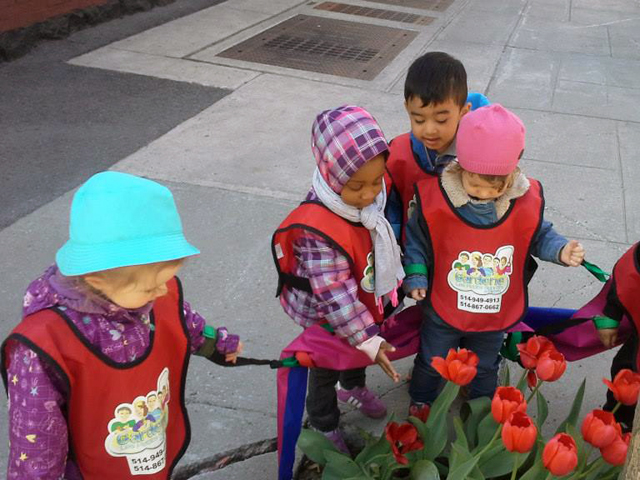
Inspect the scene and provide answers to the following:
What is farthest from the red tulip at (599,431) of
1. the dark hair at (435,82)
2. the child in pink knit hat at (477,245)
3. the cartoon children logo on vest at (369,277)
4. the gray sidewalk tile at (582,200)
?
the gray sidewalk tile at (582,200)

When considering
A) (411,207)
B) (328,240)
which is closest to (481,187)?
(411,207)

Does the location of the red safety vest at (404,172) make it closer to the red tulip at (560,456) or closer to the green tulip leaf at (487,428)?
the green tulip leaf at (487,428)

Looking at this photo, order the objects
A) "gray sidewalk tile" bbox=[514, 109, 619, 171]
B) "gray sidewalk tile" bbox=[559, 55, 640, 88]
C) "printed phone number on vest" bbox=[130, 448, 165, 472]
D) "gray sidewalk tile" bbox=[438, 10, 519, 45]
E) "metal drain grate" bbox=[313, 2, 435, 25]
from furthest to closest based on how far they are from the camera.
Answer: "metal drain grate" bbox=[313, 2, 435, 25] < "gray sidewalk tile" bbox=[438, 10, 519, 45] < "gray sidewalk tile" bbox=[559, 55, 640, 88] < "gray sidewalk tile" bbox=[514, 109, 619, 171] < "printed phone number on vest" bbox=[130, 448, 165, 472]

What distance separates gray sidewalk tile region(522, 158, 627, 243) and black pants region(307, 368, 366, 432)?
2238mm

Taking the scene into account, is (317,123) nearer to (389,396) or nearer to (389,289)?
(389,289)

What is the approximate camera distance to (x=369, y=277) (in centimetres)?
235

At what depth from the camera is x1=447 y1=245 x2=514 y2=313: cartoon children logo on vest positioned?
2396mm

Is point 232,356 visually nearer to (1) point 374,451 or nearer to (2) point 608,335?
(1) point 374,451

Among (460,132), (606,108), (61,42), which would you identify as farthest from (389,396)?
(61,42)

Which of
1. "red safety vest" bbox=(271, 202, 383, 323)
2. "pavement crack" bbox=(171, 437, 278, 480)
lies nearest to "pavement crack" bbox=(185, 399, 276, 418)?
"pavement crack" bbox=(171, 437, 278, 480)

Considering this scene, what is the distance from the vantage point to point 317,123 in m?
2.32

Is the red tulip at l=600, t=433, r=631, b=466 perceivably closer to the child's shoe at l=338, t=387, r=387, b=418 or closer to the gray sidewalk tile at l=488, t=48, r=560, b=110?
the child's shoe at l=338, t=387, r=387, b=418

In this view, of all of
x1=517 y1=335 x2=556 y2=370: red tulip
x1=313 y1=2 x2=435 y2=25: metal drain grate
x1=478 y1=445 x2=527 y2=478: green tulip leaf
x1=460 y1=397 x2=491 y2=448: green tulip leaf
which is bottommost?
x1=313 y1=2 x2=435 y2=25: metal drain grate

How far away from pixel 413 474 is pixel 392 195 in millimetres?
996
